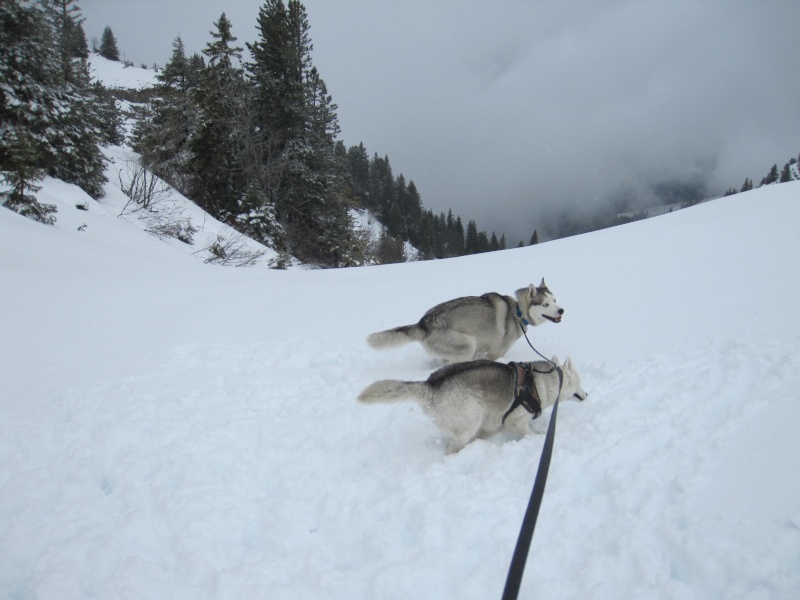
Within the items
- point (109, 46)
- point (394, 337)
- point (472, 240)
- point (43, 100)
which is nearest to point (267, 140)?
point (43, 100)

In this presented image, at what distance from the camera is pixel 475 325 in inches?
221

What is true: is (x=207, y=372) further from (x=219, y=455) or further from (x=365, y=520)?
(x=365, y=520)

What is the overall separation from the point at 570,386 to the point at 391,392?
7.13 feet

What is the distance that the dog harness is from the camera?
4.04 metres

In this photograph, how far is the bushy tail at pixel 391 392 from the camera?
3611 mm

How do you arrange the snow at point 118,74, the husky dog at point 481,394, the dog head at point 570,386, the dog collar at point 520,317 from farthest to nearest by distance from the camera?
the snow at point 118,74, the dog collar at point 520,317, the dog head at point 570,386, the husky dog at point 481,394

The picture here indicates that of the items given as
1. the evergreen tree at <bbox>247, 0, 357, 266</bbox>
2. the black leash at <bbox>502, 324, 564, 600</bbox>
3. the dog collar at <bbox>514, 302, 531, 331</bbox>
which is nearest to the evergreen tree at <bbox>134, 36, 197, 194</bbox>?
the evergreen tree at <bbox>247, 0, 357, 266</bbox>

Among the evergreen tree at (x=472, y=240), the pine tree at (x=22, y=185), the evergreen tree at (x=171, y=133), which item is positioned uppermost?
the evergreen tree at (x=472, y=240)

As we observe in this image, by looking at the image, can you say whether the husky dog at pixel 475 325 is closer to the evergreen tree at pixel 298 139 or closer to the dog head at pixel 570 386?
the dog head at pixel 570 386

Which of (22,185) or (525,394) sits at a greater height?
(22,185)

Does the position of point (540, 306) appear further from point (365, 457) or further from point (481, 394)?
point (365, 457)

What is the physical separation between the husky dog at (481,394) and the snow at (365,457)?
0.75ft

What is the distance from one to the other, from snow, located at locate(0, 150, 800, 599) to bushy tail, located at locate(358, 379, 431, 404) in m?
0.66

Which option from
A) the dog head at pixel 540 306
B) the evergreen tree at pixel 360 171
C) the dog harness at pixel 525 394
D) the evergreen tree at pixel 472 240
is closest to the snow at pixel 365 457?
the dog harness at pixel 525 394
